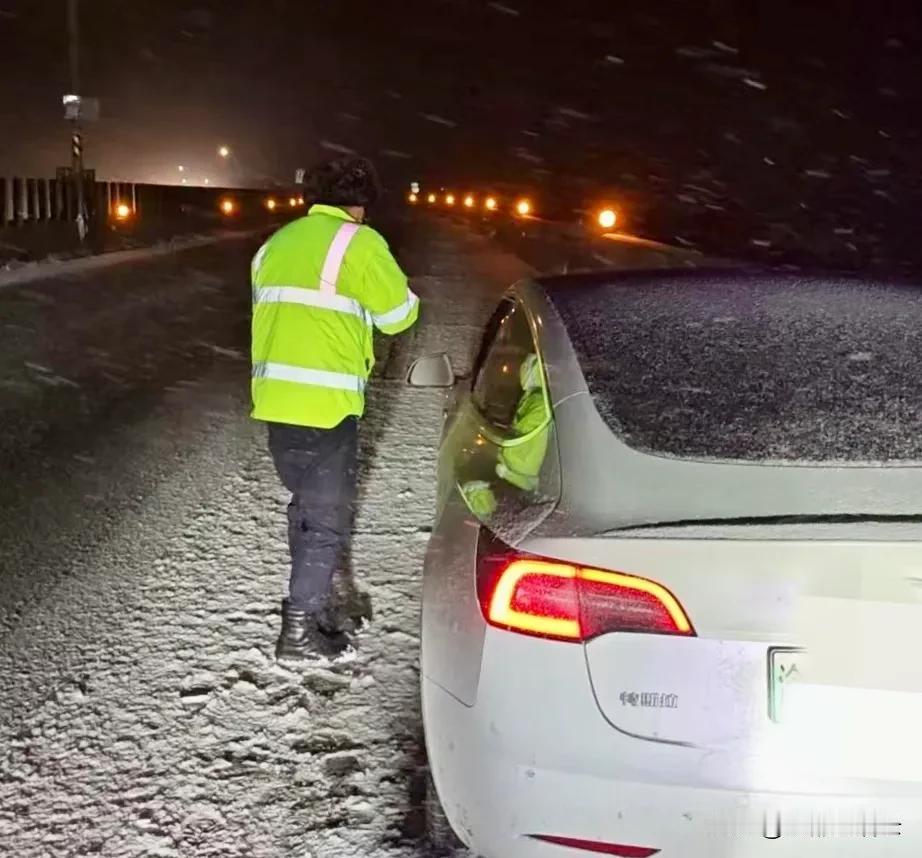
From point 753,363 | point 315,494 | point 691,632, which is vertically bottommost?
point 315,494

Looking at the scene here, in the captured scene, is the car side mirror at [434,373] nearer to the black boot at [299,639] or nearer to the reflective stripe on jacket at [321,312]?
the reflective stripe on jacket at [321,312]

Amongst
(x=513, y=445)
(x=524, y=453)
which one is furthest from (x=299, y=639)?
(x=524, y=453)

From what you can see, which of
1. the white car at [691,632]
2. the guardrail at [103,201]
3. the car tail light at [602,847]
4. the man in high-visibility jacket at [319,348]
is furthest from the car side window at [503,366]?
the guardrail at [103,201]

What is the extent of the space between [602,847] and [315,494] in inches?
82.4

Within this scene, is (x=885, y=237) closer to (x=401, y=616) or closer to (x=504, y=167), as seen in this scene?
(x=401, y=616)

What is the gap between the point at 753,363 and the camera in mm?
3164

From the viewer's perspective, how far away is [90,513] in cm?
617

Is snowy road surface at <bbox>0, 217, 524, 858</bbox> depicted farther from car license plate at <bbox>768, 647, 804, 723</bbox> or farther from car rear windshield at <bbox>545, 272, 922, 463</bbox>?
car rear windshield at <bbox>545, 272, 922, 463</bbox>

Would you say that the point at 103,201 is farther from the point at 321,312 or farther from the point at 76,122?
the point at 321,312

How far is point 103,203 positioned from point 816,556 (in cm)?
3027

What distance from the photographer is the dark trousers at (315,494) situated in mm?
4199

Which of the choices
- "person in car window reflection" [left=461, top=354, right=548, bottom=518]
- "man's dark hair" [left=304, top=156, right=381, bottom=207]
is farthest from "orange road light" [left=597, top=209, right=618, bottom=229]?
"person in car window reflection" [left=461, top=354, right=548, bottom=518]

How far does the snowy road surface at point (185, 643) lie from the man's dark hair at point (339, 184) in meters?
1.72

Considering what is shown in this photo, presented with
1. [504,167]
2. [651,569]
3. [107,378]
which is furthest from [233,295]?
[504,167]
